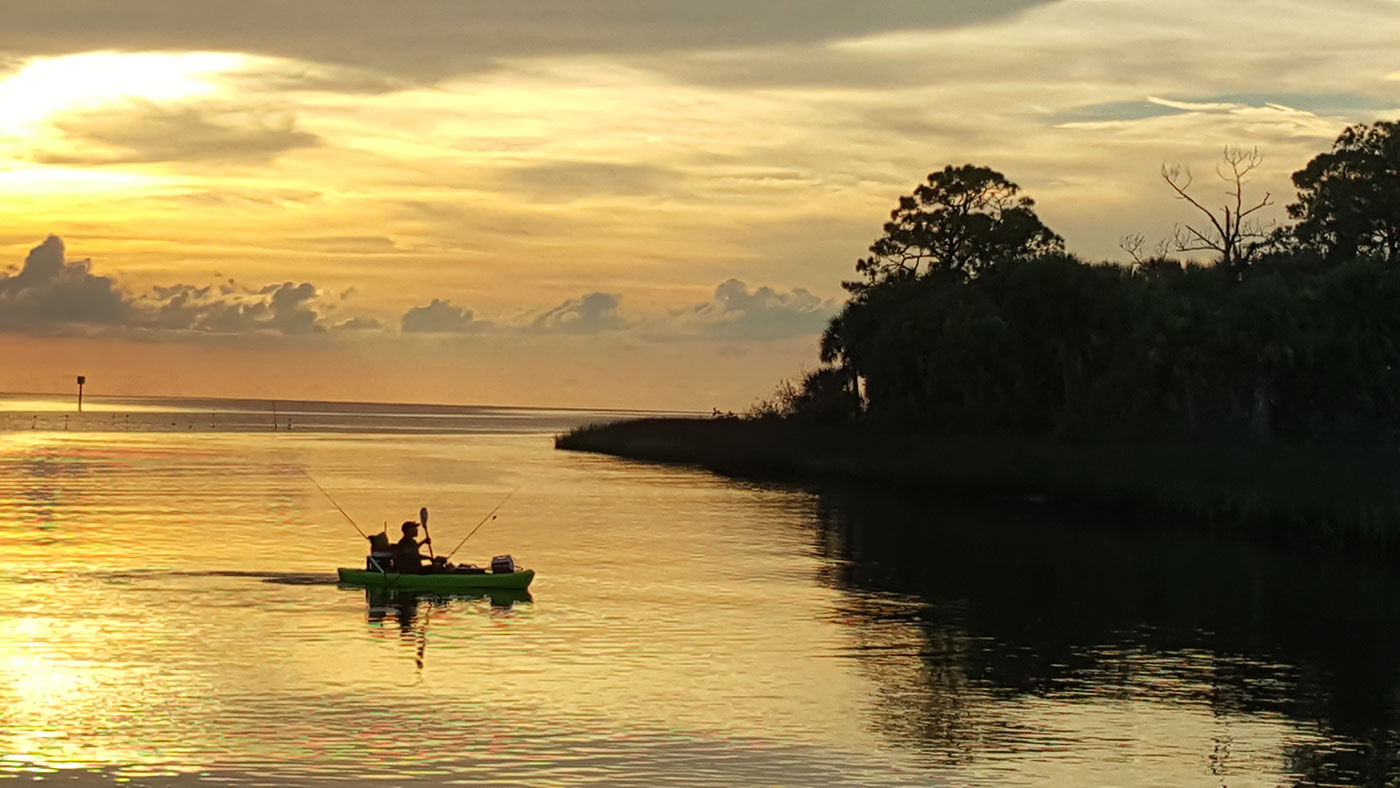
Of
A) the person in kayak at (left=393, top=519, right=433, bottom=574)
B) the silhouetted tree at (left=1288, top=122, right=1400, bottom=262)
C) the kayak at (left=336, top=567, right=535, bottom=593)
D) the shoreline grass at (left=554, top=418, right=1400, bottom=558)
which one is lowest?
the kayak at (left=336, top=567, right=535, bottom=593)

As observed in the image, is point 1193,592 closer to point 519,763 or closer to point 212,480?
point 519,763

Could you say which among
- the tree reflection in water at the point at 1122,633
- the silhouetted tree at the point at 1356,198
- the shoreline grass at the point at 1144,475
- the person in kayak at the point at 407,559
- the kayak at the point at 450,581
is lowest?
the tree reflection in water at the point at 1122,633

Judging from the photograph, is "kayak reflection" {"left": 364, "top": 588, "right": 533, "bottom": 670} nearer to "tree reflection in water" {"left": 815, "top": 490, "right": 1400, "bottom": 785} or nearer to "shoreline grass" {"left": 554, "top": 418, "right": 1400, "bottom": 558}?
"tree reflection in water" {"left": 815, "top": 490, "right": 1400, "bottom": 785}

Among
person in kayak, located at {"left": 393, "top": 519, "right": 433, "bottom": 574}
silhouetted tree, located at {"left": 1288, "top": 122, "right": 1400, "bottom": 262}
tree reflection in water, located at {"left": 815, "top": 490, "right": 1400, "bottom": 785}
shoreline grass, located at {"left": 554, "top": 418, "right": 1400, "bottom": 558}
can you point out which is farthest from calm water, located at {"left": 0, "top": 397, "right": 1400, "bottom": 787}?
silhouetted tree, located at {"left": 1288, "top": 122, "right": 1400, "bottom": 262}

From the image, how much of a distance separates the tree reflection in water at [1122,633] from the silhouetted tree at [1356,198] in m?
37.6

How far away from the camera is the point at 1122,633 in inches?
1334

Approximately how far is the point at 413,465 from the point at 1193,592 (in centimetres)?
7063

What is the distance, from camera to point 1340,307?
69.5 meters

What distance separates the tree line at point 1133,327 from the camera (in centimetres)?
6962

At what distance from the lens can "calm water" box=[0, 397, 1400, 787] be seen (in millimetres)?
21359

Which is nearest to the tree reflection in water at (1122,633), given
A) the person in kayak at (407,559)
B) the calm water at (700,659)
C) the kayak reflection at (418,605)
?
the calm water at (700,659)

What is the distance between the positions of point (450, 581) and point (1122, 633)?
14.6 meters

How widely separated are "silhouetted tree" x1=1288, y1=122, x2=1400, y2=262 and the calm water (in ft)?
121

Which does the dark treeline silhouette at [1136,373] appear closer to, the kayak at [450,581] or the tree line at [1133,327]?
the tree line at [1133,327]
